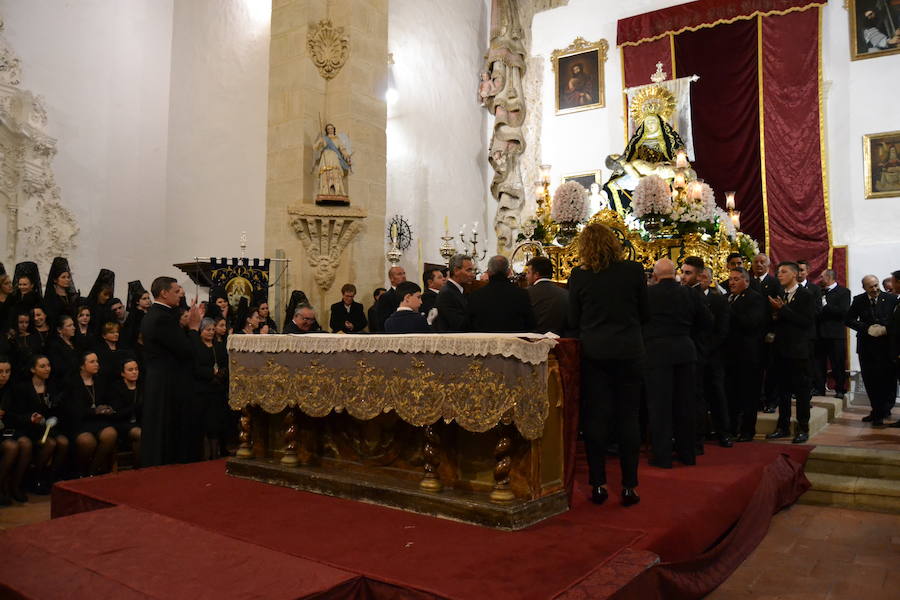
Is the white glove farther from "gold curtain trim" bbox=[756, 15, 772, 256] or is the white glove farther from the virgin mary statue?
the virgin mary statue

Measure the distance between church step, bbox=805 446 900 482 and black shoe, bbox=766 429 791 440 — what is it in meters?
0.57

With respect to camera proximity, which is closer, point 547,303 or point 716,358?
point 547,303

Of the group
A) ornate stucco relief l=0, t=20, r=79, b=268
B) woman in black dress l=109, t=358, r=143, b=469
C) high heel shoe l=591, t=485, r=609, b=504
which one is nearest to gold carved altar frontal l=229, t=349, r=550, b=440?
high heel shoe l=591, t=485, r=609, b=504

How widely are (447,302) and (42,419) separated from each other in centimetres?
334

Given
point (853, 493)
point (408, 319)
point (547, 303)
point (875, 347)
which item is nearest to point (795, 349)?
point (853, 493)

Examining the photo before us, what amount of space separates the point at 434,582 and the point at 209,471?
304 centimetres

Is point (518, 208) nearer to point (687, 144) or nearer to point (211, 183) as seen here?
point (687, 144)

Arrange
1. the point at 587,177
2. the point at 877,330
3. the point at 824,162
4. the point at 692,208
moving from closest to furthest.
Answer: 1. the point at 877,330
2. the point at 692,208
3. the point at 824,162
4. the point at 587,177

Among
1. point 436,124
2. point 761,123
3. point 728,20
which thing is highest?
point 728,20

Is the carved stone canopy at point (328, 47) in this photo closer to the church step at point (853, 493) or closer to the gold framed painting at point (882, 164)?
the church step at point (853, 493)

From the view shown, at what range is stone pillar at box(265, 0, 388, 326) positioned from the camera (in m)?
9.32

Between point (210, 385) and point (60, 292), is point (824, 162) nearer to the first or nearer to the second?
point (210, 385)

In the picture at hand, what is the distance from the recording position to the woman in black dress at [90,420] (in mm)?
5805

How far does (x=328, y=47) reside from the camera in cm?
963
